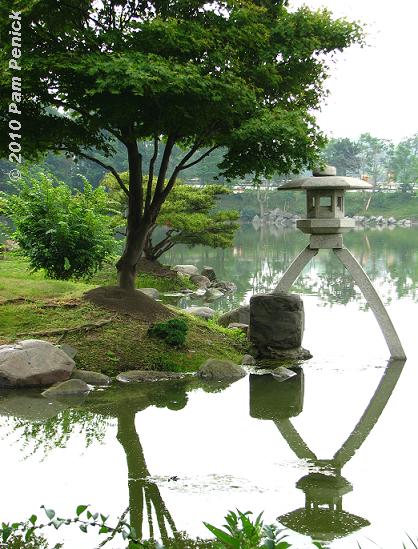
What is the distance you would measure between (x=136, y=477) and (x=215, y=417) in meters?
1.97

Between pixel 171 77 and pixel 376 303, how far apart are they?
4448 mm

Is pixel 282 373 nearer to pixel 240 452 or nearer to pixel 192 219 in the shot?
pixel 240 452

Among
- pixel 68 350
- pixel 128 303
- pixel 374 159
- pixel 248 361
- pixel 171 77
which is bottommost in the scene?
pixel 248 361

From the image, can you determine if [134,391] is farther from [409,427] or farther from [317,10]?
[317,10]

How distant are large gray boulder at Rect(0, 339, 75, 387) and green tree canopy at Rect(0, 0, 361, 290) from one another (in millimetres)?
2494

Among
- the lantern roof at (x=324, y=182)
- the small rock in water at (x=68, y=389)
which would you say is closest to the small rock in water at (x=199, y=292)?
the lantern roof at (x=324, y=182)

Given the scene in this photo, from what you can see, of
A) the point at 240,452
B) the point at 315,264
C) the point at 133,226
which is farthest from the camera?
the point at 315,264

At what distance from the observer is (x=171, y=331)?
987 cm

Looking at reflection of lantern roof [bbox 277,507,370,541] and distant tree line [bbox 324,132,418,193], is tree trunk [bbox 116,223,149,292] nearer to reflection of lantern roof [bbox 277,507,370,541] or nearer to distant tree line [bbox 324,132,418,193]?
reflection of lantern roof [bbox 277,507,370,541]

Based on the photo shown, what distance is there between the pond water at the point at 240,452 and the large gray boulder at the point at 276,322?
0.52 meters

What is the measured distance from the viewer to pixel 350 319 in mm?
14227

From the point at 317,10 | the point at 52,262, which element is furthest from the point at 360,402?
the point at 52,262

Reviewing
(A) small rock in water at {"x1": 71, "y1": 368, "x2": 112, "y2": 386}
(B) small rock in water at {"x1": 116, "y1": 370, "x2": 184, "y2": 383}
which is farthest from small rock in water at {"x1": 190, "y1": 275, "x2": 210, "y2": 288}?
(A) small rock in water at {"x1": 71, "y1": 368, "x2": 112, "y2": 386}
